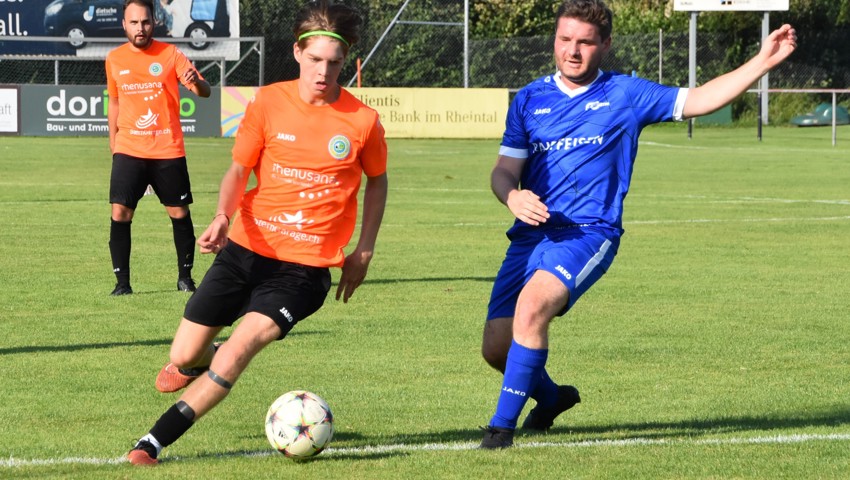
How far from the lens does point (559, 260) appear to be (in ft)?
19.3

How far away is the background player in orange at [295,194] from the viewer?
5.61 metres

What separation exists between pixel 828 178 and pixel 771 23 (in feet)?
92.6

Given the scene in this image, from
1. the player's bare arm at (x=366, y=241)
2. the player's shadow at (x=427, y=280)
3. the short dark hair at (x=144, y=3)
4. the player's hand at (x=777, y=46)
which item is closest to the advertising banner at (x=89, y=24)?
the player's shadow at (x=427, y=280)

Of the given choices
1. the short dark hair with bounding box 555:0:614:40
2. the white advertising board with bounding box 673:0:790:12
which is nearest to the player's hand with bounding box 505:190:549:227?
the short dark hair with bounding box 555:0:614:40

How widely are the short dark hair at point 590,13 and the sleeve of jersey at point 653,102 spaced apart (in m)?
0.29

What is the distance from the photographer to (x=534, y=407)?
6.58 metres

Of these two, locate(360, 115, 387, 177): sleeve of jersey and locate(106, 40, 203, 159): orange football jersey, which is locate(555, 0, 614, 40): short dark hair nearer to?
locate(360, 115, 387, 177): sleeve of jersey

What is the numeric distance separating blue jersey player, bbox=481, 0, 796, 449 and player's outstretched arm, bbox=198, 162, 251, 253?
1.11 m

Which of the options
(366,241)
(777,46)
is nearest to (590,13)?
(777,46)

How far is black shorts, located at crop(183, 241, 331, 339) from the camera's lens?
5.59m

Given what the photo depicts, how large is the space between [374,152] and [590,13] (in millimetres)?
1100

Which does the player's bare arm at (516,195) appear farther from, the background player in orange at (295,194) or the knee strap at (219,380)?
the knee strap at (219,380)

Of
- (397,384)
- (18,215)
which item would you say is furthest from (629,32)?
(397,384)

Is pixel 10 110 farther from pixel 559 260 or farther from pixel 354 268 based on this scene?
pixel 559 260
